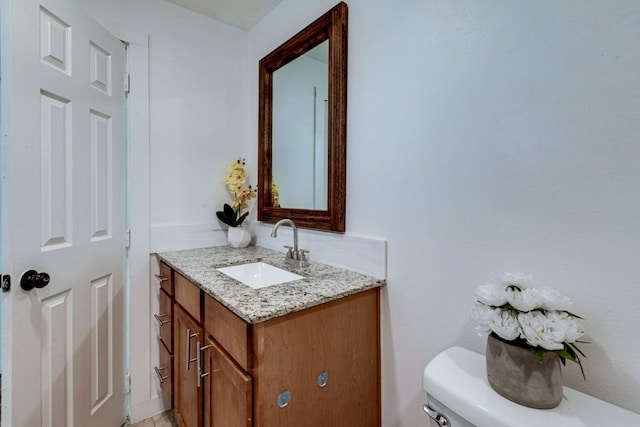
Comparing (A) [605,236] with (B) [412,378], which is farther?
(B) [412,378]

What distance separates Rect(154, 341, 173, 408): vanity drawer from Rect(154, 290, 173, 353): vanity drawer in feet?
0.17

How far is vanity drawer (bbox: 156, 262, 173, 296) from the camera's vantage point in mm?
1479

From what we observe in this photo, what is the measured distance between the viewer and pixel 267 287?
40.8 inches

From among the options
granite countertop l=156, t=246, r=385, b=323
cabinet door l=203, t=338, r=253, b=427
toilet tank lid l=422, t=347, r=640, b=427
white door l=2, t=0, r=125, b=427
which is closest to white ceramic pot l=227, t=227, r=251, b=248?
granite countertop l=156, t=246, r=385, b=323

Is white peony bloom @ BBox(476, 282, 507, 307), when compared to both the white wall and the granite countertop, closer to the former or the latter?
the white wall

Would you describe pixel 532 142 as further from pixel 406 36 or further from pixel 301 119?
pixel 301 119

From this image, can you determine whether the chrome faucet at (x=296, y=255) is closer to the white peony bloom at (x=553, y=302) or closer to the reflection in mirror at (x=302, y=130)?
the reflection in mirror at (x=302, y=130)

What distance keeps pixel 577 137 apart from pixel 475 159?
0.24 m

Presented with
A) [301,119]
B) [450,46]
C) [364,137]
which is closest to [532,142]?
[450,46]

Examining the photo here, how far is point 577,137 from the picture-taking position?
2.34ft

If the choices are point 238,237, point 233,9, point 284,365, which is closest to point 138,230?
point 238,237

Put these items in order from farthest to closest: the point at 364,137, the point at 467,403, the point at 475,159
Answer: the point at 364,137 < the point at 475,159 < the point at 467,403

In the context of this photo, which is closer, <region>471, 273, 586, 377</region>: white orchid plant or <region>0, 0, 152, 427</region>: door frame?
<region>471, 273, 586, 377</region>: white orchid plant

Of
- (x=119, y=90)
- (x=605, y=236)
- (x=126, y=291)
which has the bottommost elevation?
(x=126, y=291)
